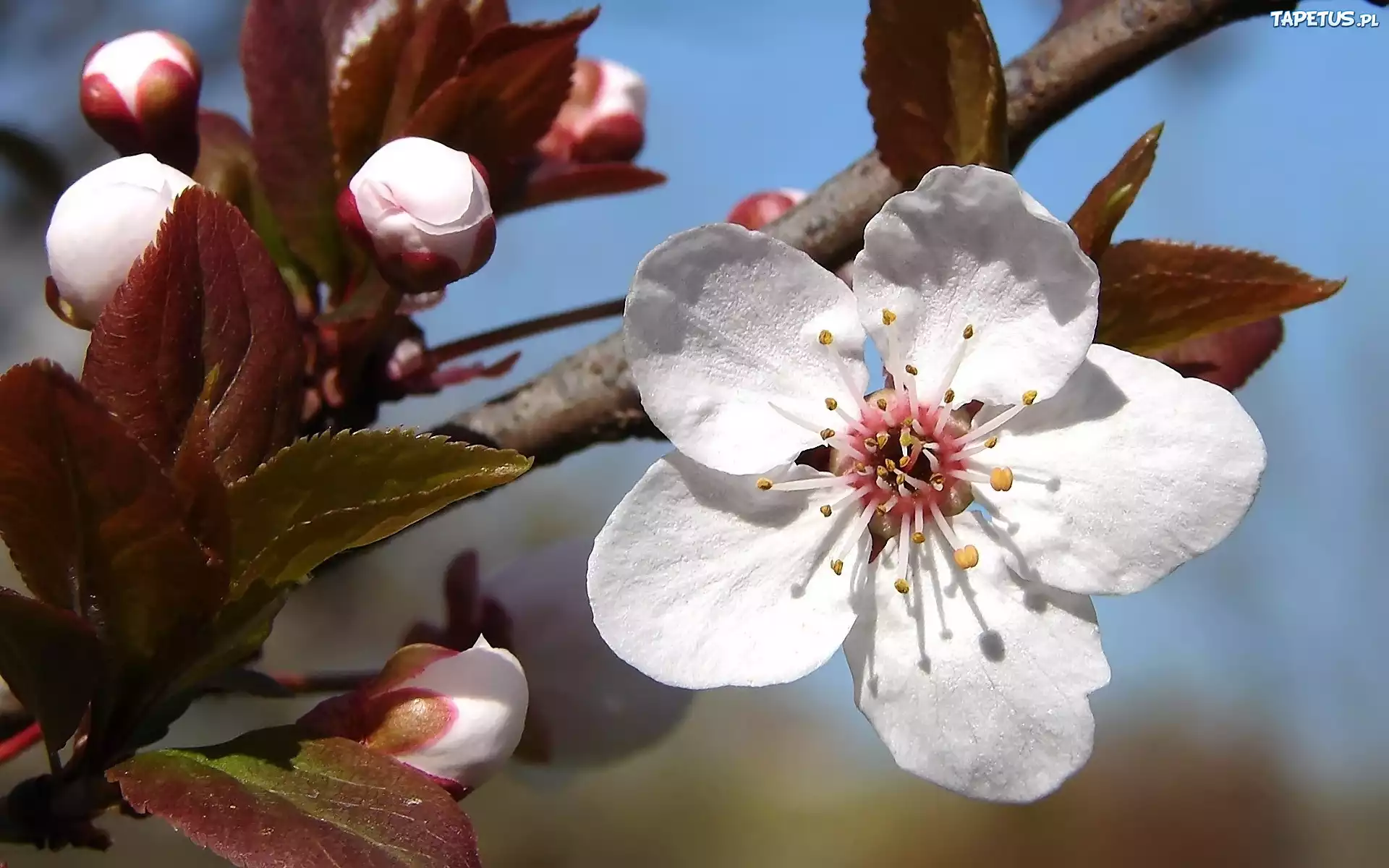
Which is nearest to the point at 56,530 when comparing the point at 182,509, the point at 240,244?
the point at 182,509

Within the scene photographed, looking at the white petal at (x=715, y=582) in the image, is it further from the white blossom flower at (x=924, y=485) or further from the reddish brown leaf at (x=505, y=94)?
the reddish brown leaf at (x=505, y=94)

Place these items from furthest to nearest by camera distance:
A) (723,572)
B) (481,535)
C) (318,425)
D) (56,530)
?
(481,535) < (318,425) < (723,572) < (56,530)

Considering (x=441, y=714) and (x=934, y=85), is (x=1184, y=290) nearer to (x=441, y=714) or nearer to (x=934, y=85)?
(x=934, y=85)

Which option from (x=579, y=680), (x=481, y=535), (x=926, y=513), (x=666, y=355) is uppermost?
(x=666, y=355)

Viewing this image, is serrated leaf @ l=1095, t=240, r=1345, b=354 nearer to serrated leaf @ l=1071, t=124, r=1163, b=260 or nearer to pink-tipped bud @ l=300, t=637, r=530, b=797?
serrated leaf @ l=1071, t=124, r=1163, b=260

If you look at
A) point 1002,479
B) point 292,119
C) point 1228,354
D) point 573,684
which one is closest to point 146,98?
point 292,119

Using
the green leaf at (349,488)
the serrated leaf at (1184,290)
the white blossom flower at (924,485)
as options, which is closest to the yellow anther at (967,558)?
Result: the white blossom flower at (924,485)

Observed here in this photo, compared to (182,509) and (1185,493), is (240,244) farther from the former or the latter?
(1185,493)
